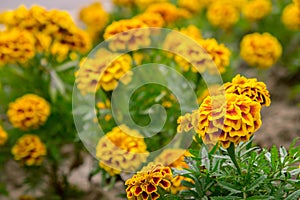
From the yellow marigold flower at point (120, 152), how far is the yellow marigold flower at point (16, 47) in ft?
1.85

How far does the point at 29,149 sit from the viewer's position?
88.2 inches

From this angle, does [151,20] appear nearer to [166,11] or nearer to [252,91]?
[166,11]

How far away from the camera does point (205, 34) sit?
117 inches

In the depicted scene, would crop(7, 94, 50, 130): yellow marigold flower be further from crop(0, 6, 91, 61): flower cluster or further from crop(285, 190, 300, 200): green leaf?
crop(285, 190, 300, 200): green leaf

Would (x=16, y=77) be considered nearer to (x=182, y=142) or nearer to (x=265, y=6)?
(x=182, y=142)

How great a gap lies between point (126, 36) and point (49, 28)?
0.38 m

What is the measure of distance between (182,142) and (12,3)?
3411mm

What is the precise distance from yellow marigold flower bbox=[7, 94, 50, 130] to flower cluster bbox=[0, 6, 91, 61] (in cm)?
24

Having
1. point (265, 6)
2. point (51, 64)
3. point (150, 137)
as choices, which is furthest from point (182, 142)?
point (265, 6)

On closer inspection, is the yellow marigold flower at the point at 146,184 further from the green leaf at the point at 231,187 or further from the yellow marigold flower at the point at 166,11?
the yellow marigold flower at the point at 166,11

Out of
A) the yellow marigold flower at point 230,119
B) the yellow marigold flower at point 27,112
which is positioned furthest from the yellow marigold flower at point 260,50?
the yellow marigold flower at point 230,119

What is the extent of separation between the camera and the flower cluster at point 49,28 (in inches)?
88.8

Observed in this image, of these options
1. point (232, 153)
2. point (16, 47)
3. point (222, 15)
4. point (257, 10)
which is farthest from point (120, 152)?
point (257, 10)

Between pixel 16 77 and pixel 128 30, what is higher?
pixel 128 30
